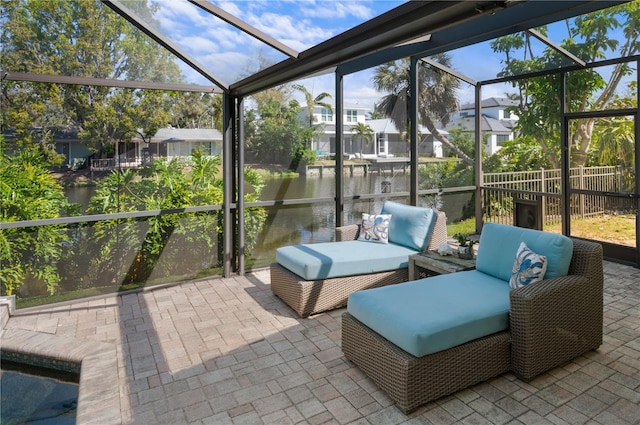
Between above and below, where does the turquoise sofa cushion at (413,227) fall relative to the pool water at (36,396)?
above

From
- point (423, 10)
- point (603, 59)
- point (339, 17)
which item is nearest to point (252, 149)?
point (339, 17)

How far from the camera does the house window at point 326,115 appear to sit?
6.20 metres

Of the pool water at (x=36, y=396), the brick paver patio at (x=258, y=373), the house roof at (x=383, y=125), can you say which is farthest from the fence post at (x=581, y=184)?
the pool water at (x=36, y=396)

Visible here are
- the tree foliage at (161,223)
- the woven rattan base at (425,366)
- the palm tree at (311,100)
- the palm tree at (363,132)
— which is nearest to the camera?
the woven rattan base at (425,366)

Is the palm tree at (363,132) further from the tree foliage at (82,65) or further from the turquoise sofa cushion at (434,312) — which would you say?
the turquoise sofa cushion at (434,312)

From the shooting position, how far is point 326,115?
245 inches

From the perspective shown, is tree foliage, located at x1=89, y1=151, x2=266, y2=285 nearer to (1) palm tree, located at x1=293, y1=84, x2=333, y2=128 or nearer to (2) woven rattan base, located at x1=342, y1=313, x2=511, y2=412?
(1) palm tree, located at x1=293, y1=84, x2=333, y2=128

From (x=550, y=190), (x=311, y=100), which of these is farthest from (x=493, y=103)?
(x=311, y=100)

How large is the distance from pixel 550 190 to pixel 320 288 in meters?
4.81

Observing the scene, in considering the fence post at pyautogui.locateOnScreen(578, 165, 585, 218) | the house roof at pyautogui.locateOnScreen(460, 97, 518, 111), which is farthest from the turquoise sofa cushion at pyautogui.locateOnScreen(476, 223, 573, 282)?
the house roof at pyautogui.locateOnScreen(460, 97, 518, 111)

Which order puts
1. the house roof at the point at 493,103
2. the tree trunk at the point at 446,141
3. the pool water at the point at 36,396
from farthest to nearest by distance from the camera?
the house roof at the point at 493,103, the tree trunk at the point at 446,141, the pool water at the point at 36,396

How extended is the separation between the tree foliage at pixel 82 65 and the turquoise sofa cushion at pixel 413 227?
10.3ft

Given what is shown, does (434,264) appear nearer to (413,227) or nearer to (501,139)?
(413,227)

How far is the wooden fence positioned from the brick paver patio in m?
1.96
